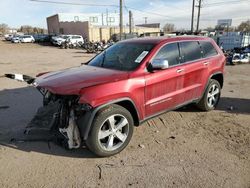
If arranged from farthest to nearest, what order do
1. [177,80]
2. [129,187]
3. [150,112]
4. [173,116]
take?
1. [173,116]
2. [177,80]
3. [150,112]
4. [129,187]

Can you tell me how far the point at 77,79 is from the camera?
4055mm

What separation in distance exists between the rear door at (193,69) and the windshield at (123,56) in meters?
0.88

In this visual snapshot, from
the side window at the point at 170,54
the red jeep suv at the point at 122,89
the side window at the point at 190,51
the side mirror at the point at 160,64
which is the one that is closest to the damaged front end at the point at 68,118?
the red jeep suv at the point at 122,89

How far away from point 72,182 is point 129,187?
2.42 feet

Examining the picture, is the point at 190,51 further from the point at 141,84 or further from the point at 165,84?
the point at 141,84

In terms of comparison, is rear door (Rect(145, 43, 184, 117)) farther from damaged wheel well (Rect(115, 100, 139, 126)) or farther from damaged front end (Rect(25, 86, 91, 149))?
damaged front end (Rect(25, 86, 91, 149))

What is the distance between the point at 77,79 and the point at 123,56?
1.10 metres

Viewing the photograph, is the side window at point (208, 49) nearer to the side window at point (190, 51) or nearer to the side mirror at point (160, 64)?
the side window at point (190, 51)

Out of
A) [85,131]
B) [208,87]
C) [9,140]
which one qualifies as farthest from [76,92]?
[208,87]

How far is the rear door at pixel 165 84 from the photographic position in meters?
4.38

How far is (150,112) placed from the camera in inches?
176

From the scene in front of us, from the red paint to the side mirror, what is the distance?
0.12 metres

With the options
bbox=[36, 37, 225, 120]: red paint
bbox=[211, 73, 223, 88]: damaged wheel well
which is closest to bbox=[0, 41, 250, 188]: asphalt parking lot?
bbox=[36, 37, 225, 120]: red paint

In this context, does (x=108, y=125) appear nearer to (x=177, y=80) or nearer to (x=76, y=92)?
(x=76, y=92)
